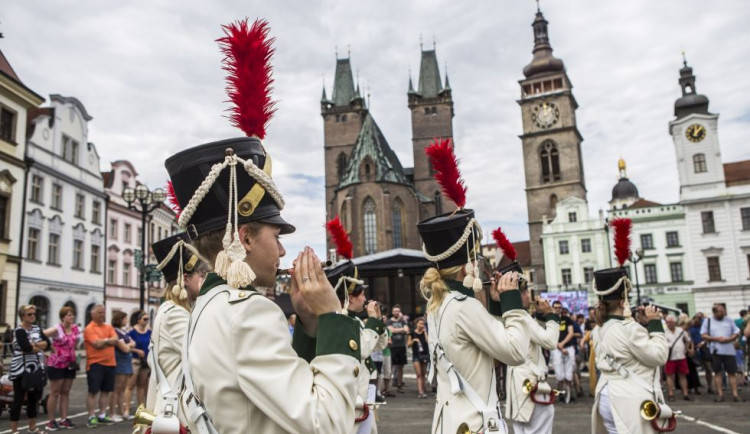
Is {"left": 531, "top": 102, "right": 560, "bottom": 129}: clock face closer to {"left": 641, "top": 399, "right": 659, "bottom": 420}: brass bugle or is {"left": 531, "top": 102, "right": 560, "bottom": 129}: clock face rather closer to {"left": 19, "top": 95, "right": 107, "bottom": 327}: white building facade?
{"left": 19, "top": 95, "right": 107, "bottom": 327}: white building facade

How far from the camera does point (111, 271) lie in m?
34.2

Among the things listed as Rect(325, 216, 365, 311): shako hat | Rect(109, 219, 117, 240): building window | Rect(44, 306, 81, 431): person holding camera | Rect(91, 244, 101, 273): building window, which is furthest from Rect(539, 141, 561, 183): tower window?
Rect(325, 216, 365, 311): shako hat

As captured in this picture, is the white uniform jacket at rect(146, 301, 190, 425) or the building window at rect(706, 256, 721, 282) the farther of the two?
the building window at rect(706, 256, 721, 282)

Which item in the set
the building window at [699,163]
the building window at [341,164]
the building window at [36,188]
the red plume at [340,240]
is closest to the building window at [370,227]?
the building window at [341,164]

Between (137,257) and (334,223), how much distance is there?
1420 centimetres

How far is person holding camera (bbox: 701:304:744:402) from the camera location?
498 inches

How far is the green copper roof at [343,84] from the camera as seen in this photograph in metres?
77.9

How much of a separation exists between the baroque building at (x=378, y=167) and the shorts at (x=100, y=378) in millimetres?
44909

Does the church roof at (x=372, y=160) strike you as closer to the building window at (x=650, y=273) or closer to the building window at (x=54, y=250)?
the building window at (x=650, y=273)

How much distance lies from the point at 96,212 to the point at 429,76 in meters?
54.8

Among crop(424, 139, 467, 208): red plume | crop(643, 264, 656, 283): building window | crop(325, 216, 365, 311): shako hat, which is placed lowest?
Answer: crop(325, 216, 365, 311): shako hat

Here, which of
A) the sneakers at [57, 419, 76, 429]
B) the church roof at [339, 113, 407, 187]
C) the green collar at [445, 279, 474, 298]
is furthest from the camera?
the church roof at [339, 113, 407, 187]

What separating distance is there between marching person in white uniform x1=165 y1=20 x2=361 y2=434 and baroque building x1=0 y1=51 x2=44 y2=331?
84.5ft

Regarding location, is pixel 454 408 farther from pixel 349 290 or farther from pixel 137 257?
pixel 137 257
